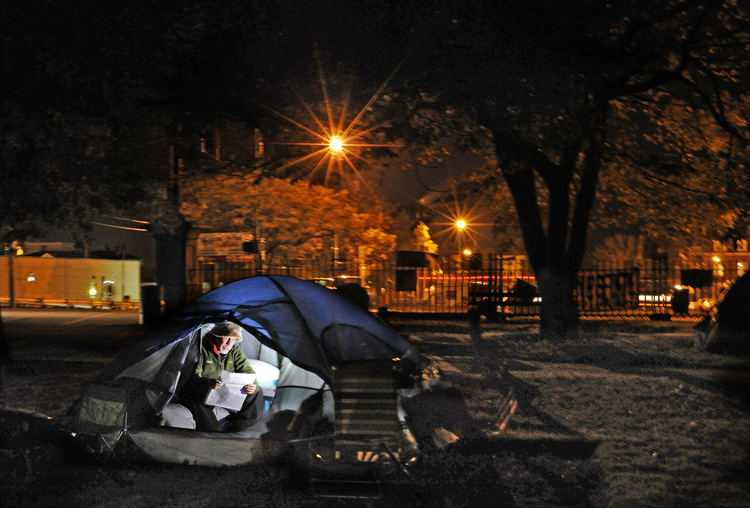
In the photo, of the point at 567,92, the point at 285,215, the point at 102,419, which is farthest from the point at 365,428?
the point at 285,215

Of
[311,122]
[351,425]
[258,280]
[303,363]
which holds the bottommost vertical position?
[351,425]

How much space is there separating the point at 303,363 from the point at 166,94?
804 centimetres

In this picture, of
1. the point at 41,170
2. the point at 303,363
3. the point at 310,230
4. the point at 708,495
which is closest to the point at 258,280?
the point at 303,363

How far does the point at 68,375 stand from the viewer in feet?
34.8

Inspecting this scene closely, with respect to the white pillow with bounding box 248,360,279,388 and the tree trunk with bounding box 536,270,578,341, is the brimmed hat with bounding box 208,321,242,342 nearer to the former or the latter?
the white pillow with bounding box 248,360,279,388

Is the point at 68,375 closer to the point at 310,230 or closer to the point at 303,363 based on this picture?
the point at 303,363

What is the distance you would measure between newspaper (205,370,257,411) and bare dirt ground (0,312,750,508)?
94 centimetres

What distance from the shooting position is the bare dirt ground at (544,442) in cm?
514

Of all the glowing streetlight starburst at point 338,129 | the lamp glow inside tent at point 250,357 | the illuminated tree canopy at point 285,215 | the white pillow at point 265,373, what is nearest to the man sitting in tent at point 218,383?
the lamp glow inside tent at point 250,357

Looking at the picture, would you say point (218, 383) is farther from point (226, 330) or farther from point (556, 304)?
point (556, 304)

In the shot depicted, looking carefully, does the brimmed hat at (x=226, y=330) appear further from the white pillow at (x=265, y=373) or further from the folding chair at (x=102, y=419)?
the folding chair at (x=102, y=419)

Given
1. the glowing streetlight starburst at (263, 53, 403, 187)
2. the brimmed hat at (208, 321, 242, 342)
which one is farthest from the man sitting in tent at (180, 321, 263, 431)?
the glowing streetlight starburst at (263, 53, 403, 187)

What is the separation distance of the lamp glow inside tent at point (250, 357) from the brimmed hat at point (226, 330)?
0.26 feet

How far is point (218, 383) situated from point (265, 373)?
1.35 m
